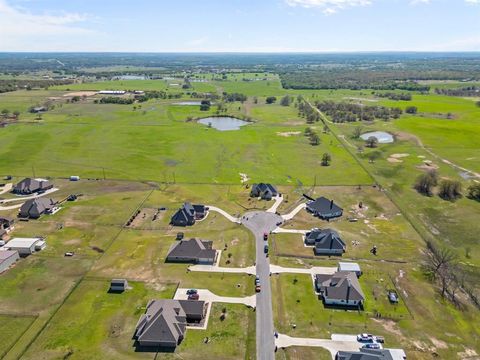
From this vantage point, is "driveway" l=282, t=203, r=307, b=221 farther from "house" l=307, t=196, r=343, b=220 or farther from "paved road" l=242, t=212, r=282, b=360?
"house" l=307, t=196, r=343, b=220

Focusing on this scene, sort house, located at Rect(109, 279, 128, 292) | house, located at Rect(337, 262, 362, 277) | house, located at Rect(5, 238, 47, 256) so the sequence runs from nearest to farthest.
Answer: house, located at Rect(109, 279, 128, 292) → house, located at Rect(337, 262, 362, 277) → house, located at Rect(5, 238, 47, 256)

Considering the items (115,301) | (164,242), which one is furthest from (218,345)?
(164,242)

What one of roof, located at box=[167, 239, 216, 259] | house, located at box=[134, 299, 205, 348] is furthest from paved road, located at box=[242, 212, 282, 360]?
roof, located at box=[167, 239, 216, 259]

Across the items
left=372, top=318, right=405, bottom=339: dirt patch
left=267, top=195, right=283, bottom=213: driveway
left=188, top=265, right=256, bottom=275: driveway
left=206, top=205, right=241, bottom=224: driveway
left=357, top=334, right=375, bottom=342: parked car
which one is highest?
left=267, top=195, right=283, bottom=213: driveway

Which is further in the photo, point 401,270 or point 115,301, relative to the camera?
point 401,270

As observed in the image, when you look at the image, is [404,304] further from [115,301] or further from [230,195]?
[230,195]

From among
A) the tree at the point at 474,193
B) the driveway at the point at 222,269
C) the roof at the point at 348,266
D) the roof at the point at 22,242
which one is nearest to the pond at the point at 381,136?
the tree at the point at 474,193

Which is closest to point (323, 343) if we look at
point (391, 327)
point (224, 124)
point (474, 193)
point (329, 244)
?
point (391, 327)
